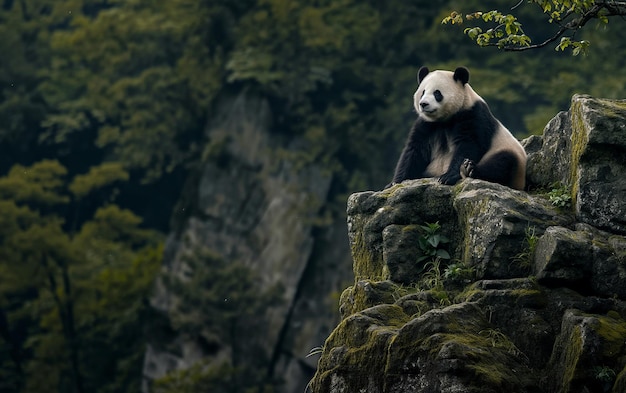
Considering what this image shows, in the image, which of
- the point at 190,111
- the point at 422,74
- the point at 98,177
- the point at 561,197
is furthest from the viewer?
the point at 190,111

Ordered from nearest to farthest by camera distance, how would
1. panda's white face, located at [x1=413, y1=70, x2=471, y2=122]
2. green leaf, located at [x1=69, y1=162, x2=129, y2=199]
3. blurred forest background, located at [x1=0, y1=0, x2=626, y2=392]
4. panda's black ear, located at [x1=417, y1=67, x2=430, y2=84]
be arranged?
1. panda's white face, located at [x1=413, y1=70, x2=471, y2=122]
2. panda's black ear, located at [x1=417, y1=67, x2=430, y2=84]
3. blurred forest background, located at [x1=0, y1=0, x2=626, y2=392]
4. green leaf, located at [x1=69, y1=162, x2=129, y2=199]

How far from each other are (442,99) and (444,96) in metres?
0.04

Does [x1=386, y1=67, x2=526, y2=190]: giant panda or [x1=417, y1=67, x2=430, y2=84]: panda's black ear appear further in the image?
[x1=417, y1=67, x2=430, y2=84]: panda's black ear

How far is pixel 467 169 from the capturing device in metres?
7.93

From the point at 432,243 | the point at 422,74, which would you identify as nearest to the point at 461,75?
the point at 422,74

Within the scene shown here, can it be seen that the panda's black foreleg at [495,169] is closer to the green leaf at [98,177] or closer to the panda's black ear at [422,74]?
the panda's black ear at [422,74]

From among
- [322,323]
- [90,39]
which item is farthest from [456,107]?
[90,39]

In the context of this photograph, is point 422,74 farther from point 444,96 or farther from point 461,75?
point 444,96

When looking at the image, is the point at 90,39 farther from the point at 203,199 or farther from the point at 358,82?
the point at 358,82

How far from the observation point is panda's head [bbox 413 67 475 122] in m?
8.59

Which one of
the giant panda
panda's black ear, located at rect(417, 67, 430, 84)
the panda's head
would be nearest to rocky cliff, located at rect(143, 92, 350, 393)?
panda's black ear, located at rect(417, 67, 430, 84)

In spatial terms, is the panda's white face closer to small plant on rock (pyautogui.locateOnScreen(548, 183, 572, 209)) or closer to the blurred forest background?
small plant on rock (pyautogui.locateOnScreen(548, 183, 572, 209))

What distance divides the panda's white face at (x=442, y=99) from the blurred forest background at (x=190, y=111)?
12.5 meters

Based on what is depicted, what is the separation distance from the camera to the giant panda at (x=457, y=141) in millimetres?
7973
